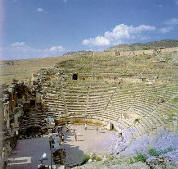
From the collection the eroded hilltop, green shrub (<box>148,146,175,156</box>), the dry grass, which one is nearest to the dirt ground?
the eroded hilltop

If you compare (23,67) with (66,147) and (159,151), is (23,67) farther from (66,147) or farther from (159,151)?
(159,151)

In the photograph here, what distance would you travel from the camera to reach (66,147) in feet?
66.1

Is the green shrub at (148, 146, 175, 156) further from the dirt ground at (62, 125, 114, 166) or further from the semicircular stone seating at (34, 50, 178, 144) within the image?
the dirt ground at (62, 125, 114, 166)

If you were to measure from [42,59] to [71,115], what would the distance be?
1595 cm

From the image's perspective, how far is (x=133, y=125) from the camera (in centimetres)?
2197

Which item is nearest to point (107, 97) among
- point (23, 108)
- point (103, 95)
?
point (103, 95)

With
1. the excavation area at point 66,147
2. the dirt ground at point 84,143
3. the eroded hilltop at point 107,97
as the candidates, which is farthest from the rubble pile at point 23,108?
the dirt ground at point 84,143

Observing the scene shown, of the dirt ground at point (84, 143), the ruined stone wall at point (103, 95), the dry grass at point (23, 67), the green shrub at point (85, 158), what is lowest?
the green shrub at point (85, 158)

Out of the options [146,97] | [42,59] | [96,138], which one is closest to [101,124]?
[96,138]

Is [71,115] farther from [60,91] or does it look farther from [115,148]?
[115,148]

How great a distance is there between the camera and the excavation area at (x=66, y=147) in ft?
55.5

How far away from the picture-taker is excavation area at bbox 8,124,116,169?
16.9 metres

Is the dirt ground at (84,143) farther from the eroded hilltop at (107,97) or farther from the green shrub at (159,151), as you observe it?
the green shrub at (159,151)

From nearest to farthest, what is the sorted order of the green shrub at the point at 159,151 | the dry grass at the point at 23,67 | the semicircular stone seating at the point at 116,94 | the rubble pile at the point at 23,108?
the green shrub at the point at 159,151 → the rubble pile at the point at 23,108 → the semicircular stone seating at the point at 116,94 → the dry grass at the point at 23,67
